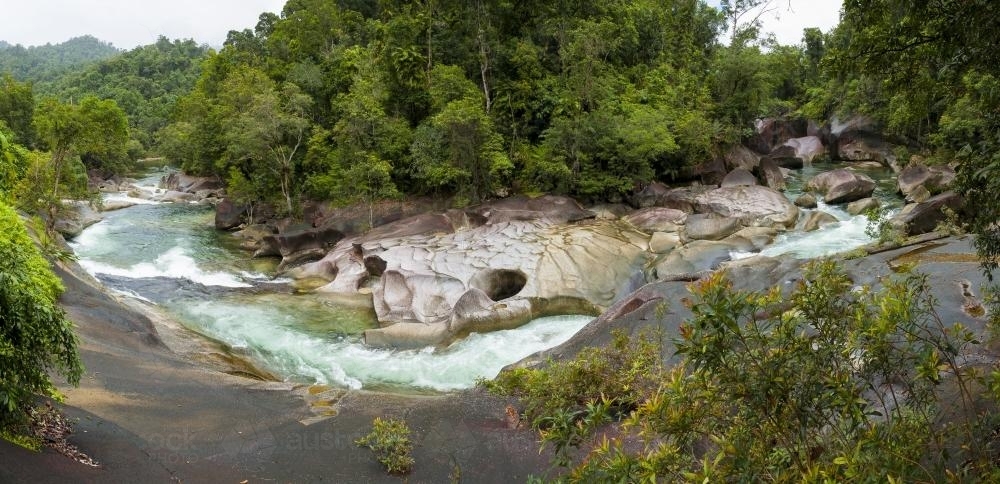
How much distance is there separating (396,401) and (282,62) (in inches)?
1257

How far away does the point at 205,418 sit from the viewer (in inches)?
307

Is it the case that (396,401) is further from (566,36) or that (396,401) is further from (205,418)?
(566,36)

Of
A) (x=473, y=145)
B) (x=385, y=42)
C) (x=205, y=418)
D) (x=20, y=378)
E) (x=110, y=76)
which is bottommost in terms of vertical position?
(x=205, y=418)

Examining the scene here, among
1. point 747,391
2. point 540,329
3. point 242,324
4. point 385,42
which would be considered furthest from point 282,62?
point 747,391

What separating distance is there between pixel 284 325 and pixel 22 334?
10738 millimetres

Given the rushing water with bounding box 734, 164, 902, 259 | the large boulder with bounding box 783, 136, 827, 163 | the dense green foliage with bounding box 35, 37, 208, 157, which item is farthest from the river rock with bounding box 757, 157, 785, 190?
the dense green foliage with bounding box 35, 37, 208, 157

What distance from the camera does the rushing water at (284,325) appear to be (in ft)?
43.1

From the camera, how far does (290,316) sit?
16531 millimetres

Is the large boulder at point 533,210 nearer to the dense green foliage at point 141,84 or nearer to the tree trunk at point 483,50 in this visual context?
the tree trunk at point 483,50

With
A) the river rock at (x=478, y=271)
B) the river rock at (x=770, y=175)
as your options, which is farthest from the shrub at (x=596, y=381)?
the river rock at (x=770, y=175)

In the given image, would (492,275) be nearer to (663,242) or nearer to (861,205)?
(663,242)

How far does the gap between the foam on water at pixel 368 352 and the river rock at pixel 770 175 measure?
18.2 metres

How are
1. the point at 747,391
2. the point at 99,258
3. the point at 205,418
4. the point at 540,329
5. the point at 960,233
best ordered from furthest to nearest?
the point at 99,258
the point at 540,329
the point at 960,233
the point at 205,418
the point at 747,391

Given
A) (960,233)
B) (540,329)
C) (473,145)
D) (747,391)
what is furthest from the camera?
(473,145)
